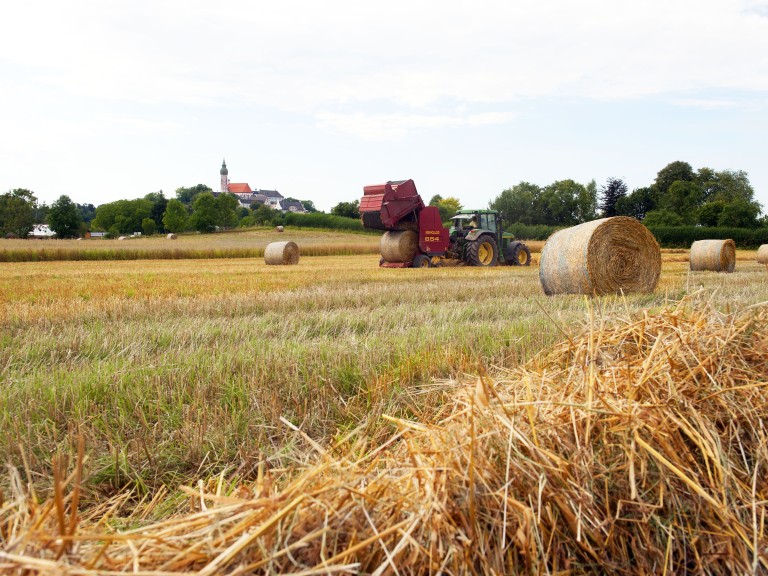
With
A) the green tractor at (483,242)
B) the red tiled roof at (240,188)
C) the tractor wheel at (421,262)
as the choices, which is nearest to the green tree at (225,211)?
the green tractor at (483,242)

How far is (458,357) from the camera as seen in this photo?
4.26 metres

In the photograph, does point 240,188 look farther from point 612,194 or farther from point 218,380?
point 218,380

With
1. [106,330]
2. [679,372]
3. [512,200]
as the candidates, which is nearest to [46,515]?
[679,372]

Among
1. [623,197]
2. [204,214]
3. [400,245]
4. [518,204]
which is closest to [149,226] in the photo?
[204,214]

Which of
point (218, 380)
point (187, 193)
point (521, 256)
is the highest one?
point (187, 193)

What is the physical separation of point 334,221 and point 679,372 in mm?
64051

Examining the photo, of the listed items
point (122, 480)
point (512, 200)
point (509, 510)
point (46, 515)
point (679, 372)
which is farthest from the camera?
point (512, 200)

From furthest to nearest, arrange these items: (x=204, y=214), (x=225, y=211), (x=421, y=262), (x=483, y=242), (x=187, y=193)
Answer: (x=187, y=193) → (x=225, y=211) → (x=204, y=214) → (x=483, y=242) → (x=421, y=262)

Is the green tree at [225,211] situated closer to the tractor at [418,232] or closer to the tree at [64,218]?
the tree at [64,218]

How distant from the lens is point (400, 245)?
19891 mm

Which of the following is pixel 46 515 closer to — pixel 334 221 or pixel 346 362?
pixel 346 362

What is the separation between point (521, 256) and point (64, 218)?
73.5 meters

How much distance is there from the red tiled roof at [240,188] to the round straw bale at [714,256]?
163838 millimetres

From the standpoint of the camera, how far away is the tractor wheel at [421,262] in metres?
19.8
